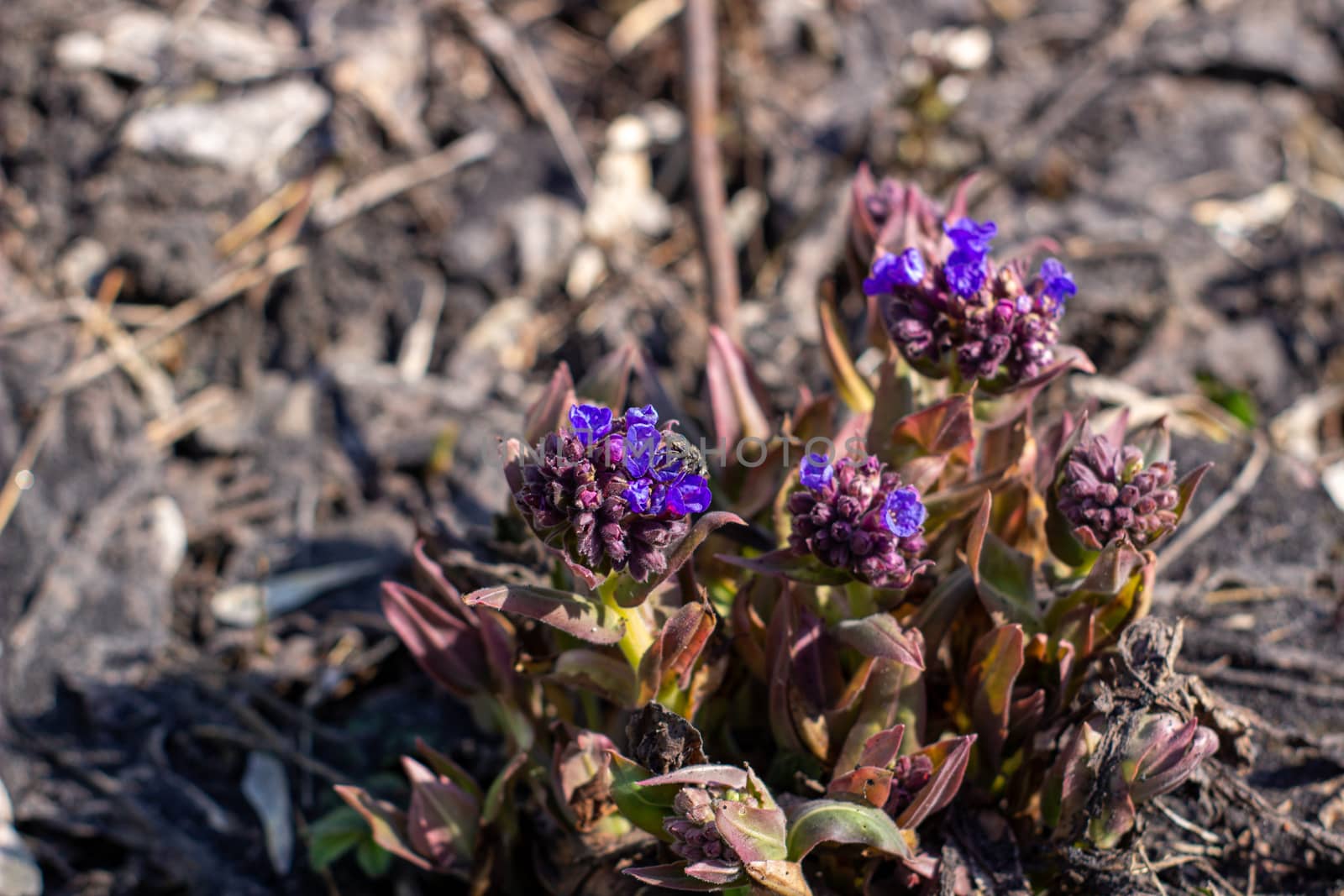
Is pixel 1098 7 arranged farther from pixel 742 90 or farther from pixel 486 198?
pixel 486 198

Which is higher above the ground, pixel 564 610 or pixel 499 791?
pixel 564 610

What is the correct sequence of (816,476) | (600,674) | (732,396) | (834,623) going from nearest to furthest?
(816,476)
(600,674)
(834,623)
(732,396)

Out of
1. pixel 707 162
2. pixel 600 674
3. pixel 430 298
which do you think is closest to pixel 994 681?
pixel 600 674

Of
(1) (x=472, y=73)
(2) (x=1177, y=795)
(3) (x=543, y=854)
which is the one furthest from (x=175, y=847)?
(1) (x=472, y=73)

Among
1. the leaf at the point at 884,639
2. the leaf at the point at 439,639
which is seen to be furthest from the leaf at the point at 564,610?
the leaf at the point at 439,639

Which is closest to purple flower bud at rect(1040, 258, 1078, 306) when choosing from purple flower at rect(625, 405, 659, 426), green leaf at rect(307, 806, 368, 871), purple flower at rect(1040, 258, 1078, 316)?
purple flower at rect(1040, 258, 1078, 316)

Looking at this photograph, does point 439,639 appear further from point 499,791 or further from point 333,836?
point 333,836
